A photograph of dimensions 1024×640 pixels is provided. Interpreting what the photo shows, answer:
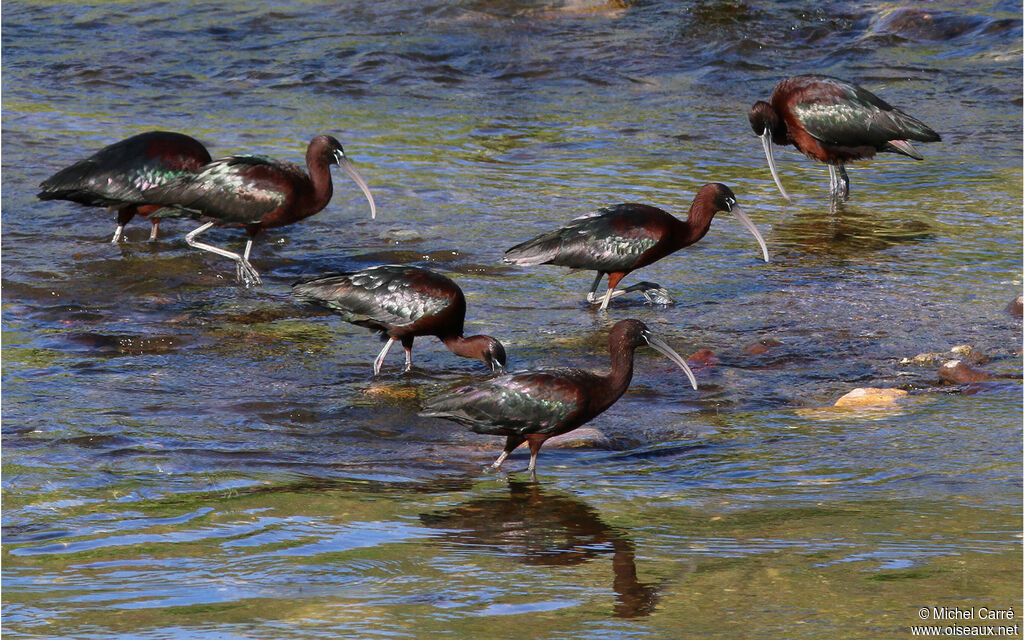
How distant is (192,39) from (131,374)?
12.7 m

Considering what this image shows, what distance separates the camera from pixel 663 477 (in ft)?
22.5

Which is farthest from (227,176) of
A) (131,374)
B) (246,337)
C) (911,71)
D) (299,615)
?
(911,71)

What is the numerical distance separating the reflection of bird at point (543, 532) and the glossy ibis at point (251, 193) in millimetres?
4506

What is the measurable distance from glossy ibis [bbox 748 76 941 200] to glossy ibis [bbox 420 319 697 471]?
20.3 feet

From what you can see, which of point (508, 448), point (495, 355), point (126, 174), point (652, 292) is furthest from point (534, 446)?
point (126, 174)

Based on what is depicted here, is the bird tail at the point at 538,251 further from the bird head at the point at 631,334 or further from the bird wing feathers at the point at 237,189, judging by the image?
the bird head at the point at 631,334

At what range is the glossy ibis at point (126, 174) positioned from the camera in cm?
1139

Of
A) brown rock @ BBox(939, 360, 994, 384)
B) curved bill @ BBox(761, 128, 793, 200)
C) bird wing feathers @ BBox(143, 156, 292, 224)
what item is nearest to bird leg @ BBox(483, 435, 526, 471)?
brown rock @ BBox(939, 360, 994, 384)

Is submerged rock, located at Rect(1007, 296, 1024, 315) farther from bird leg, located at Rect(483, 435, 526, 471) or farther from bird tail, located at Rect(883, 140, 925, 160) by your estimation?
bird leg, located at Rect(483, 435, 526, 471)

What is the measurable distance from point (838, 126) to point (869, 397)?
5.67 m

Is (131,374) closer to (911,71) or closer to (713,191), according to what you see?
(713,191)

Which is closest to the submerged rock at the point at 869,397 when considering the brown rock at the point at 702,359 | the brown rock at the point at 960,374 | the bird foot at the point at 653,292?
the brown rock at the point at 960,374

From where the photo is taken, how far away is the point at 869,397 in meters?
7.84

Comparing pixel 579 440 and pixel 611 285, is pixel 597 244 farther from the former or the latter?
pixel 579 440
